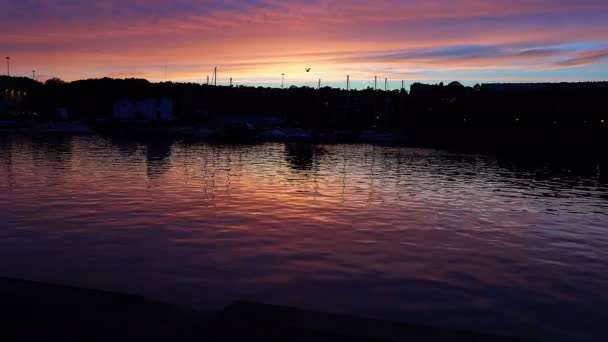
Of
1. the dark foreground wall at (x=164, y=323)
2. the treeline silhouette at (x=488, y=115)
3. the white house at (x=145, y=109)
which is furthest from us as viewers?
the white house at (x=145, y=109)

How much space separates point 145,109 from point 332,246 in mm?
146098

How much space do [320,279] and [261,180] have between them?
23.1 metres

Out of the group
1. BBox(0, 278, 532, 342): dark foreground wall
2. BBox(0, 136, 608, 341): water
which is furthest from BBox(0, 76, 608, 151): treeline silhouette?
BBox(0, 278, 532, 342): dark foreground wall

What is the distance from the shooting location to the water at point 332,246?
11.7 metres

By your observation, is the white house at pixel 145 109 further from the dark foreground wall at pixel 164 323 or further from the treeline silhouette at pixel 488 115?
the dark foreground wall at pixel 164 323

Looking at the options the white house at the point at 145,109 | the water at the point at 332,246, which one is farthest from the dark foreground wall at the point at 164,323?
the white house at the point at 145,109

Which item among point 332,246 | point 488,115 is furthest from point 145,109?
point 332,246

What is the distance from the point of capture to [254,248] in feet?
53.6

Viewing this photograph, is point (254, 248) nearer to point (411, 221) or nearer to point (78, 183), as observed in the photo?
point (411, 221)

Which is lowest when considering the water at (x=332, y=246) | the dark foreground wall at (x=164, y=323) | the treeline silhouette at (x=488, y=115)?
the water at (x=332, y=246)

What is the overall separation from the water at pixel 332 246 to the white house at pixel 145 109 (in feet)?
400

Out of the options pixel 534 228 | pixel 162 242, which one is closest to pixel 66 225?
pixel 162 242

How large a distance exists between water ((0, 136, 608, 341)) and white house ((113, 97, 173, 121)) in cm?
12196

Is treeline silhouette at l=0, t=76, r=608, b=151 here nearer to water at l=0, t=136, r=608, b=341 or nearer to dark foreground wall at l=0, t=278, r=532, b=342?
water at l=0, t=136, r=608, b=341
